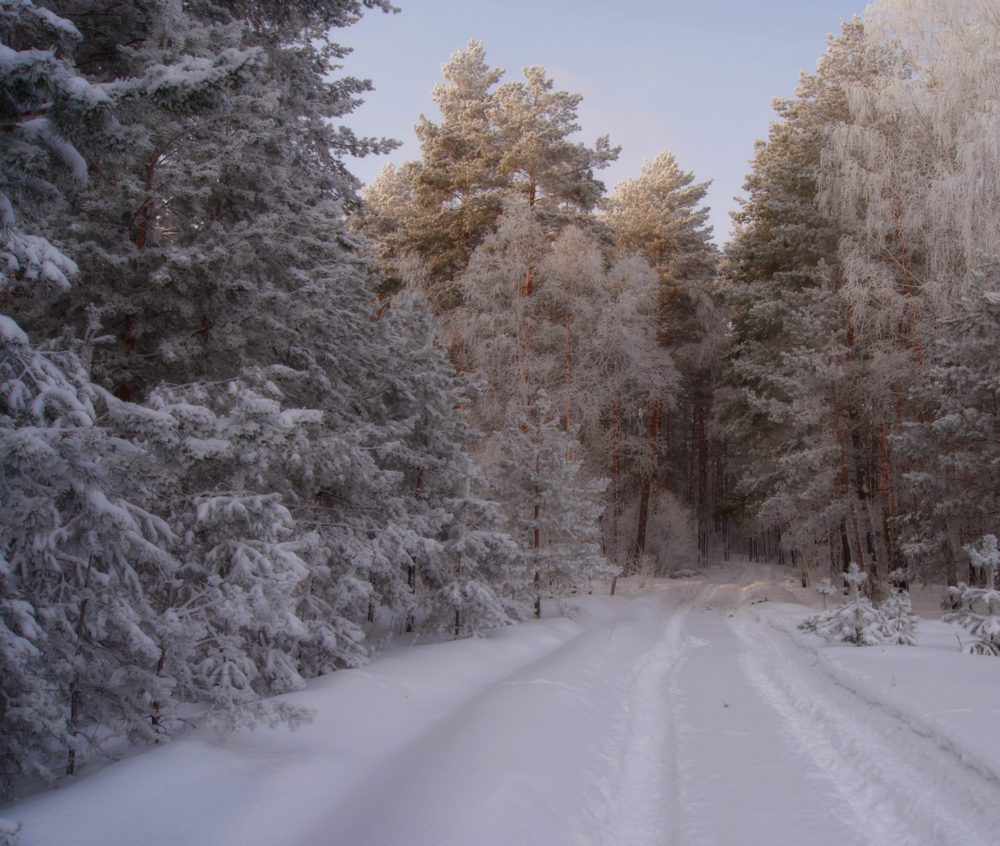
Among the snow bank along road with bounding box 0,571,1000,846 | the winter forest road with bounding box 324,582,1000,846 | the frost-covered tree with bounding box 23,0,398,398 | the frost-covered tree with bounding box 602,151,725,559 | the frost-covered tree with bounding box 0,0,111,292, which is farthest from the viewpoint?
the frost-covered tree with bounding box 602,151,725,559

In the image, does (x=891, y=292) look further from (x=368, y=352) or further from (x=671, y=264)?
(x=671, y=264)

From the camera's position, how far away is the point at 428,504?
34.3ft

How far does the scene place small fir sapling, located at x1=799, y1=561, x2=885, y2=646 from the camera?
9.65 m

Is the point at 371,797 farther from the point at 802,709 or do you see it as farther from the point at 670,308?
the point at 670,308

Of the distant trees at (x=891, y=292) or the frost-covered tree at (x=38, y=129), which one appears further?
the distant trees at (x=891, y=292)

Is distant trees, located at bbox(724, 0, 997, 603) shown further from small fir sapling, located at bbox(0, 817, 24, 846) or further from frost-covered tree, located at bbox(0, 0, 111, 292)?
small fir sapling, located at bbox(0, 817, 24, 846)

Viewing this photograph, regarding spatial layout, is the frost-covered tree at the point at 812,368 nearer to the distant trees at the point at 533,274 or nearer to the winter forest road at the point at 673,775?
the distant trees at the point at 533,274

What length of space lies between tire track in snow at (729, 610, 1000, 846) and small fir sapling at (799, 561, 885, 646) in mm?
2274

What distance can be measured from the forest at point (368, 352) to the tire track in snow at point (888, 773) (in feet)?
12.7

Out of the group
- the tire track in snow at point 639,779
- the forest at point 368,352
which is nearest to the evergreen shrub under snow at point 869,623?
the forest at point 368,352

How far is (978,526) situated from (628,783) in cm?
1149

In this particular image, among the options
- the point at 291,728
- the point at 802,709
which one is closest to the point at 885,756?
the point at 802,709

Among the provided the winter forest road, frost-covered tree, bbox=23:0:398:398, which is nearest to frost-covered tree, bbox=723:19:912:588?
the winter forest road

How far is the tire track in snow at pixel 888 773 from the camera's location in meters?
4.06
